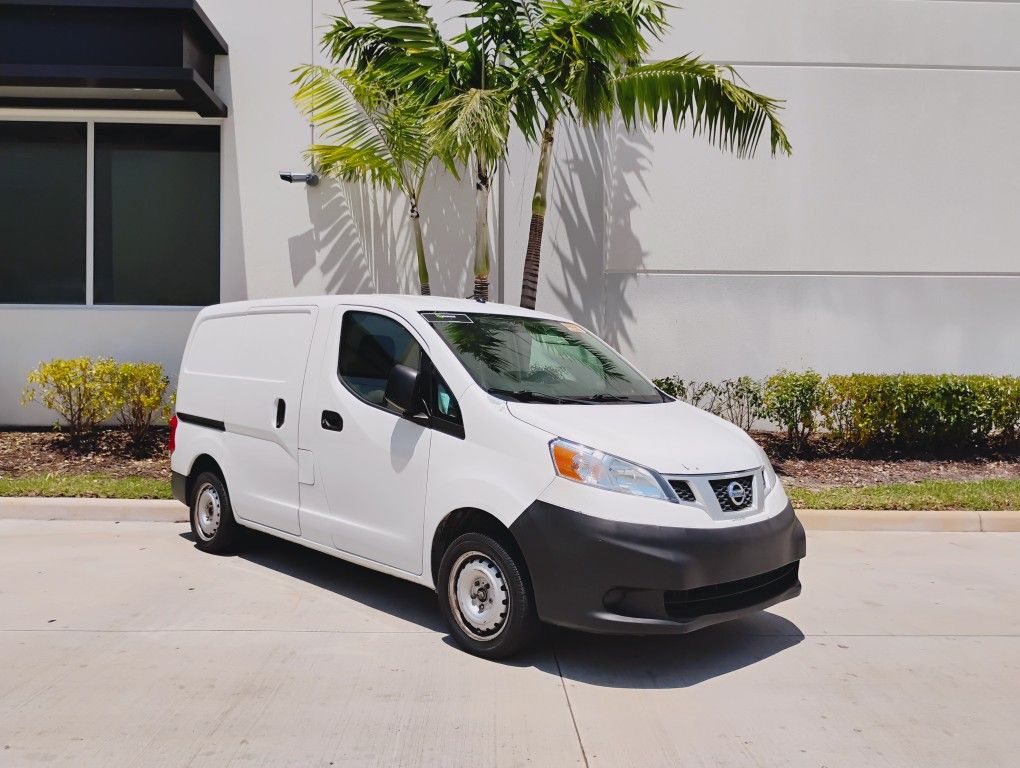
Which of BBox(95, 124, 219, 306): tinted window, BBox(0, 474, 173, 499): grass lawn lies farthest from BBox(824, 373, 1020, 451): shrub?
BBox(95, 124, 219, 306): tinted window

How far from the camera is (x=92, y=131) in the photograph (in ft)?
37.5

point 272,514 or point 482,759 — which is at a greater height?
point 272,514

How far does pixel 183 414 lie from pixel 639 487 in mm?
4141

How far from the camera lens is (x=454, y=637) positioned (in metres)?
4.81

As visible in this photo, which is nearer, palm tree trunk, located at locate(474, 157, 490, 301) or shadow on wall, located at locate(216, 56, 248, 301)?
palm tree trunk, located at locate(474, 157, 490, 301)

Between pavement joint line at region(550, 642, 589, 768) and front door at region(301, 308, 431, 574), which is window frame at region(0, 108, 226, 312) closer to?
front door at region(301, 308, 431, 574)

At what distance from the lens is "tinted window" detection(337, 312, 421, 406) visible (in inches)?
208

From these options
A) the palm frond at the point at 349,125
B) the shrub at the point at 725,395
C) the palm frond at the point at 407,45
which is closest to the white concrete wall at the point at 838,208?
the shrub at the point at 725,395

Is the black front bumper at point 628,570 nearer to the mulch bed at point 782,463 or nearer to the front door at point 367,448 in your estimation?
the front door at point 367,448

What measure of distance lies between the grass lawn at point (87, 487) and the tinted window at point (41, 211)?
367 centimetres

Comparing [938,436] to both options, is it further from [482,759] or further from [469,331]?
[482,759]

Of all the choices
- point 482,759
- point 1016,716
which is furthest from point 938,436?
point 482,759

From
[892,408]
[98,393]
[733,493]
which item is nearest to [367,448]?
[733,493]

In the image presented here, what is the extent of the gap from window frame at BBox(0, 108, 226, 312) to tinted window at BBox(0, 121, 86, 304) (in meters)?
0.09
